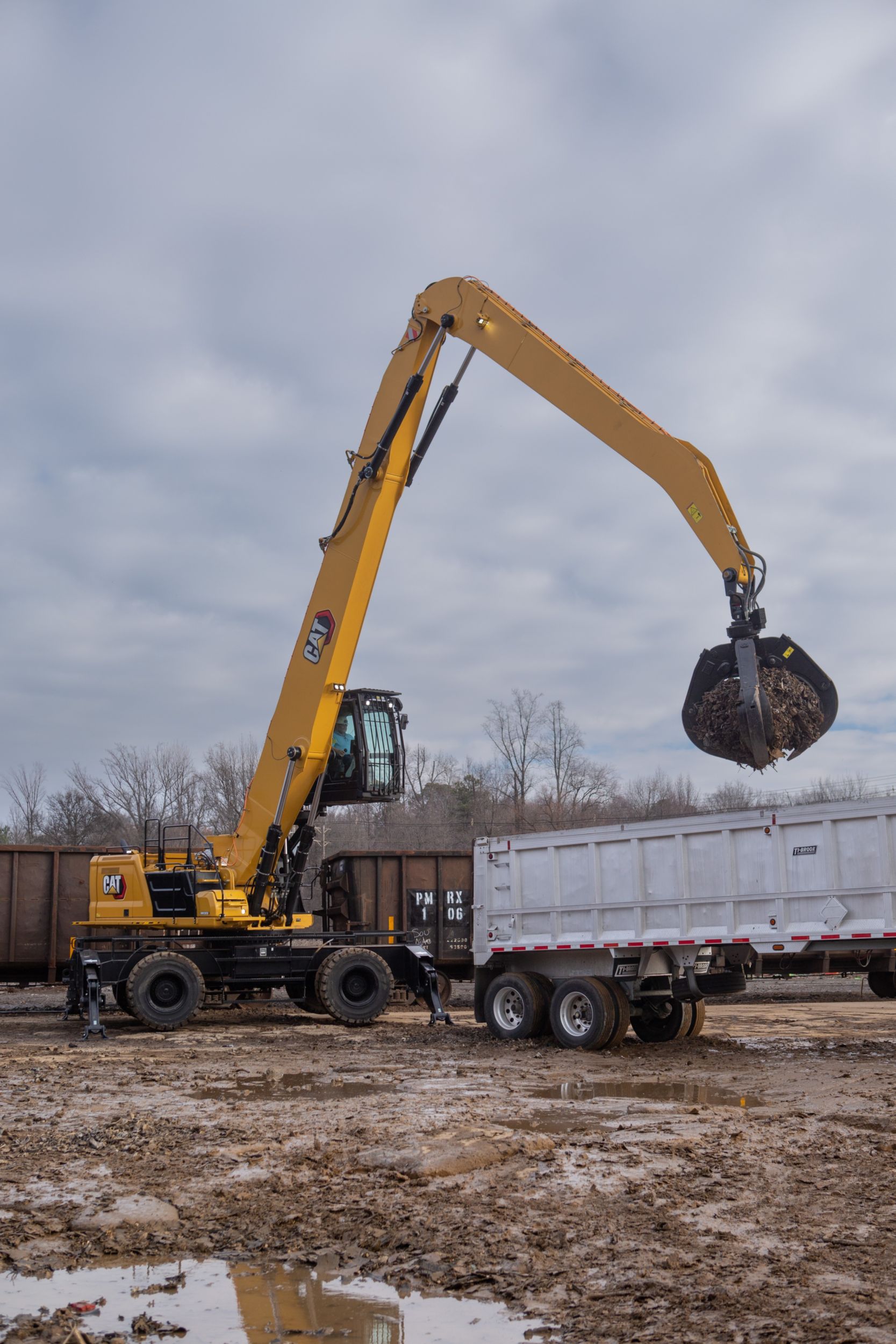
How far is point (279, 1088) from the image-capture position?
1034 centimetres

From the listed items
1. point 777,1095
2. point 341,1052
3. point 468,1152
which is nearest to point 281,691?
point 341,1052

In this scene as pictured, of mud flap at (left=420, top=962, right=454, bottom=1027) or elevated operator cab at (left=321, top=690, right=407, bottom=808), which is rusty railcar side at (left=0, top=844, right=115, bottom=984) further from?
mud flap at (left=420, top=962, right=454, bottom=1027)

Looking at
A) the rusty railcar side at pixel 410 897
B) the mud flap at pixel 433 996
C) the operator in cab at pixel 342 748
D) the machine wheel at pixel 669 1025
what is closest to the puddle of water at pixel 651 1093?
the machine wheel at pixel 669 1025

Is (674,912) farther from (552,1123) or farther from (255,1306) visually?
(255,1306)

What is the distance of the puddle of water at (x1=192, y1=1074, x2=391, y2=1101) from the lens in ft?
32.2

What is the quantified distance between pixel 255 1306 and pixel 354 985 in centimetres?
1167

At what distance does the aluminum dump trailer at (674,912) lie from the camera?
37.1ft

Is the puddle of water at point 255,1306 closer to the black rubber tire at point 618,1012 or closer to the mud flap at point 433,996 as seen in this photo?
the black rubber tire at point 618,1012

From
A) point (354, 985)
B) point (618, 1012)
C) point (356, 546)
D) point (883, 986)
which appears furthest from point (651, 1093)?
point (356, 546)

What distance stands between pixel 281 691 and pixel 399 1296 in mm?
11941

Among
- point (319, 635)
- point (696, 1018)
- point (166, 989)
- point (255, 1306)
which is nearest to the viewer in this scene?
point (255, 1306)

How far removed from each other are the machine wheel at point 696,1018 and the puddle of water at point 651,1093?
330 cm

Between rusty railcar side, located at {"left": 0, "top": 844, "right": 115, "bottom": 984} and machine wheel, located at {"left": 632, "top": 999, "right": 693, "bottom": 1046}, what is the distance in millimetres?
10637

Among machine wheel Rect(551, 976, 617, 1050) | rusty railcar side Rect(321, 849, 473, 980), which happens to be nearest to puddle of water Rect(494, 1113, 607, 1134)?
machine wheel Rect(551, 976, 617, 1050)
